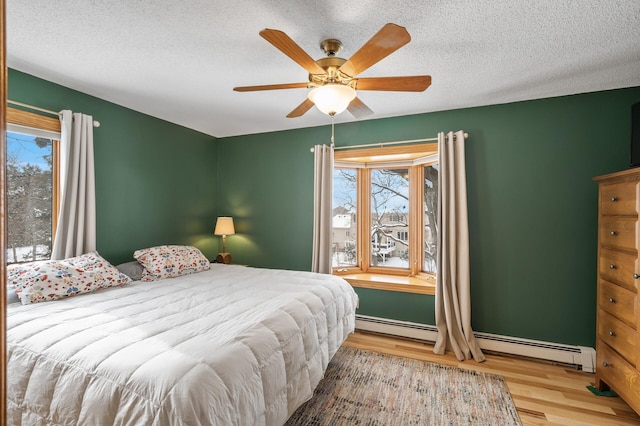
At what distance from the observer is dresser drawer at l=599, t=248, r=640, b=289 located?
2.10 m

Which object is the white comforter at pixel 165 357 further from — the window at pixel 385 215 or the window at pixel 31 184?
the window at pixel 385 215

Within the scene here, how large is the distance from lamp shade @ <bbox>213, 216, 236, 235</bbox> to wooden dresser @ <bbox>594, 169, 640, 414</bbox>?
3.78 m

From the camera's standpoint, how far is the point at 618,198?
2262 millimetres

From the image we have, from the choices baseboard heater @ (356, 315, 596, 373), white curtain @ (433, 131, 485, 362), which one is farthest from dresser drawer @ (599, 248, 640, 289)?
white curtain @ (433, 131, 485, 362)

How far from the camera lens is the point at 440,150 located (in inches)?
126

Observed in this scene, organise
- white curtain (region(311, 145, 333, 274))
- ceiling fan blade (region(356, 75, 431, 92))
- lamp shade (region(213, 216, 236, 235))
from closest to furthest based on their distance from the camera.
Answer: ceiling fan blade (region(356, 75, 431, 92)) → white curtain (region(311, 145, 333, 274)) → lamp shade (region(213, 216, 236, 235))

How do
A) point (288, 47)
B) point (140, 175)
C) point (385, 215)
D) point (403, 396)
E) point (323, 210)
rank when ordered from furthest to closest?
point (385, 215), point (323, 210), point (140, 175), point (403, 396), point (288, 47)

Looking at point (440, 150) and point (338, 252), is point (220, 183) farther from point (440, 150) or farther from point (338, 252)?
point (440, 150)

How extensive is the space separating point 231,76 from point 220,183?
2.26 meters

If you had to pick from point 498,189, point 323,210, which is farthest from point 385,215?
point 498,189

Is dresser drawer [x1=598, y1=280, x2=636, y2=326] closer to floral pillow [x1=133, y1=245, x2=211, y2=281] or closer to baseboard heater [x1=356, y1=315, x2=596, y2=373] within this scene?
baseboard heater [x1=356, y1=315, x2=596, y2=373]

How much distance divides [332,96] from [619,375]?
276 cm

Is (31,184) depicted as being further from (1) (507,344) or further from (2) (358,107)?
(1) (507,344)

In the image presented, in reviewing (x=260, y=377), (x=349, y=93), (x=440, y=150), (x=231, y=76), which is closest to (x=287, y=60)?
(x=231, y=76)
